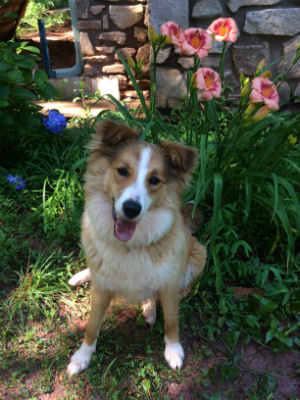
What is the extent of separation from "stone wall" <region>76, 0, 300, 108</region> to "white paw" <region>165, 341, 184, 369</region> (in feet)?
8.23

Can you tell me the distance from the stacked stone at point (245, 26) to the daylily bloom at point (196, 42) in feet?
5.77

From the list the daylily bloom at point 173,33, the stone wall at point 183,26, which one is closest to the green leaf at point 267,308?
the daylily bloom at point 173,33

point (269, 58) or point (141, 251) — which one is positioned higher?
point (269, 58)

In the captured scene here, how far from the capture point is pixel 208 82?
1.94 meters

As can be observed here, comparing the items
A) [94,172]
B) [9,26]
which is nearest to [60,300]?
[94,172]

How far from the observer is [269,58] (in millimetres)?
3654

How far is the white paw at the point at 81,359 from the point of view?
1941 mm

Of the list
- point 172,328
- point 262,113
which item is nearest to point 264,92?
point 262,113

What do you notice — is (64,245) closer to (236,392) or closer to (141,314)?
(141,314)

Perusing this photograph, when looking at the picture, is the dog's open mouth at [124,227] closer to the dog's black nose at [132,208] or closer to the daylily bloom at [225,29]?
the dog's black nose at [132,208]

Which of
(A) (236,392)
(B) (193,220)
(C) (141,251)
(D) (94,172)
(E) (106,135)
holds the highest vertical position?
(E) (106,135)

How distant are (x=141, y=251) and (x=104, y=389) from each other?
0.84 metres

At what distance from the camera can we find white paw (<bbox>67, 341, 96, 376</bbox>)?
6.37 feet

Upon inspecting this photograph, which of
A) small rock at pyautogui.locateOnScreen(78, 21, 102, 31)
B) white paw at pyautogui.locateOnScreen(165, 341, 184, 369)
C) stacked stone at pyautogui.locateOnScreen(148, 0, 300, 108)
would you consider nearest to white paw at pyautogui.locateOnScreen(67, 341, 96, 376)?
white paw at pyautogui.locateOnScreen(165, 341, 184, 369)
